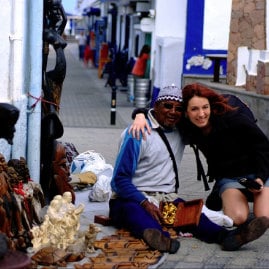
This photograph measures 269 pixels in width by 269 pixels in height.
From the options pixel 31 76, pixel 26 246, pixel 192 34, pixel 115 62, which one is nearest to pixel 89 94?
pixel 115 62

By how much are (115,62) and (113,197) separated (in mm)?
20701

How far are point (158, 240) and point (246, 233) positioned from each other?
68cm

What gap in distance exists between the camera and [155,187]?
711cm

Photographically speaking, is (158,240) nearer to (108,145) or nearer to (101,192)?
(101,192)

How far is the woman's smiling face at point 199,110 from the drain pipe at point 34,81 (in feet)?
4.71

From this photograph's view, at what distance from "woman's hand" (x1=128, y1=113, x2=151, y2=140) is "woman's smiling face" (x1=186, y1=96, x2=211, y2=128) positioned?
1.18ft

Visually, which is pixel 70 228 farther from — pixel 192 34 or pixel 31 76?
pixel 192 34

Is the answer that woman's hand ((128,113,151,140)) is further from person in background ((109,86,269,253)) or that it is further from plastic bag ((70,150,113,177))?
plastic bag ((70,150,113,177))

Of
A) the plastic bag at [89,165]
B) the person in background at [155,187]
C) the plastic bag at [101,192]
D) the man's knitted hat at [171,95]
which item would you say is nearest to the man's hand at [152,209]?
the person in background at [155,187]

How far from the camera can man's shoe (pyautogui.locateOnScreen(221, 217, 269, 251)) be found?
645cm

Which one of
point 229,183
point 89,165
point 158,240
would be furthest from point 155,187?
point 89,165

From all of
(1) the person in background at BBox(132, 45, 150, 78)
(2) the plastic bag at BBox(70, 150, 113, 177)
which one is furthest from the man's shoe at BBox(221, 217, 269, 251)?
(1) the person in background at BBox(132, 45, 150, 78)

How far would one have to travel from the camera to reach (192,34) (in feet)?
64.9

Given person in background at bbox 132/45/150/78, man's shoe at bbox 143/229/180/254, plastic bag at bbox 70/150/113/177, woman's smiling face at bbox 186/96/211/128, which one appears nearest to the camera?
man's shoe at bbox 143/229/180/254
